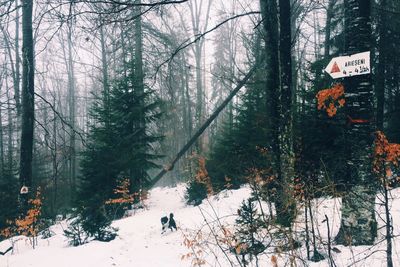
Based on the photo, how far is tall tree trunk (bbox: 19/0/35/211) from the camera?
728 centimetres

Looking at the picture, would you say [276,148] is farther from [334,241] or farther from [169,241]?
[169,241]

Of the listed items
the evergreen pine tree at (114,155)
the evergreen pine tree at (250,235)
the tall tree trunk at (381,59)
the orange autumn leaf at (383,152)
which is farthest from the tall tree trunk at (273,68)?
the tall tree trunk at (381,59)

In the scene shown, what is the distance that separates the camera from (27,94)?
7504mm

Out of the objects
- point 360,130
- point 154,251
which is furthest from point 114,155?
point 360,130

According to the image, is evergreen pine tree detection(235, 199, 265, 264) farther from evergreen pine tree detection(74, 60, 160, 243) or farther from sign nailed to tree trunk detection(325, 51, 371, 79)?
evergreen pine tree detection(74, 60, 160, 243)

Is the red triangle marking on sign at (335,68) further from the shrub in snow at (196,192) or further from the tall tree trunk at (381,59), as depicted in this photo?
the shrub in snow at (196,192)

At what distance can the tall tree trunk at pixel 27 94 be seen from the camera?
23.9 ft

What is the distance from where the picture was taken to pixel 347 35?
4730mm

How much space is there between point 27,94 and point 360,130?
7.03 meters

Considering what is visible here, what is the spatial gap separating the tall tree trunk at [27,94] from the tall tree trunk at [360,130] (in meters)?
6.44

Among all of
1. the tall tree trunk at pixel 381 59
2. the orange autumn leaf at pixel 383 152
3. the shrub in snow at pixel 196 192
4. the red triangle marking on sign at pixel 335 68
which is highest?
the tall tree trunk at pixel 381 59

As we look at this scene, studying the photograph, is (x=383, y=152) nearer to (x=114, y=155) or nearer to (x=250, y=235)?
(x=250, y=235)

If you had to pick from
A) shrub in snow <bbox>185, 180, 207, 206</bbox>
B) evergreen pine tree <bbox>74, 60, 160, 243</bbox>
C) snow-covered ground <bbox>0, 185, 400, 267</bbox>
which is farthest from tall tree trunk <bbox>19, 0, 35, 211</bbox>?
shrub in snow <bbox>185, 180, 207, 206</bbox>

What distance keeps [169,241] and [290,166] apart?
401cm
